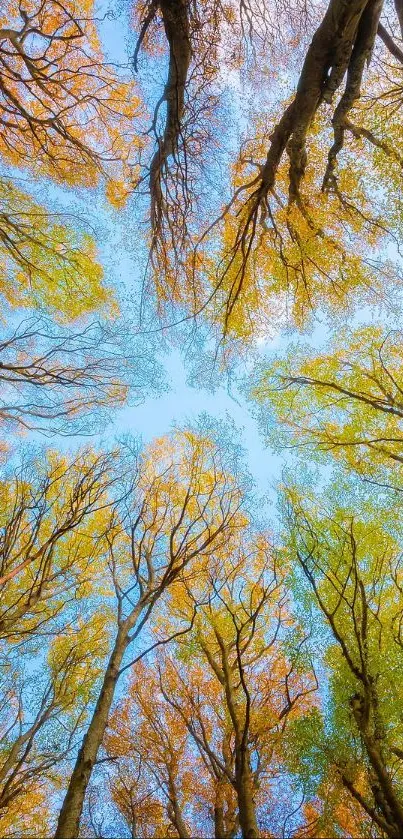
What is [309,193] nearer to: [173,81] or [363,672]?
[173,81]

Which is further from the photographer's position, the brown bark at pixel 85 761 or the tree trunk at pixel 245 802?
the brown bark at pixel 85 761

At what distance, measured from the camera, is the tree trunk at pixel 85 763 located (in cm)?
280

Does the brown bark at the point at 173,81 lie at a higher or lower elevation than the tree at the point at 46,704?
higher

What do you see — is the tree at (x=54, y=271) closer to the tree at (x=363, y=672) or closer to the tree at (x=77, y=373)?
the tree at (x=77, y=373)

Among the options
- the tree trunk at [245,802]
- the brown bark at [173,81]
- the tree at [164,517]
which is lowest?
the tree trunk at [245,802]

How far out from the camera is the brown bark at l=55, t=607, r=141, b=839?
9.20 feet

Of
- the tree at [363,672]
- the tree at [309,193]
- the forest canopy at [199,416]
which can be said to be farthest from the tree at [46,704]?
the tree at [309,193]

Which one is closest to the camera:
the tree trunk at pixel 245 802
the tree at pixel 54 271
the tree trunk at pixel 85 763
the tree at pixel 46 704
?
the tree trunk at pixel 245 802

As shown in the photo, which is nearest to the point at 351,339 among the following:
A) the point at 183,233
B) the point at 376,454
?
the point at 376,454

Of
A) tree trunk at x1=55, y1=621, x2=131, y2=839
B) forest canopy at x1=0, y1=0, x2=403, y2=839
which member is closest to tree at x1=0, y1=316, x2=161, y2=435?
forest canopy at x1=0, y1=0, x2=403, y2=839

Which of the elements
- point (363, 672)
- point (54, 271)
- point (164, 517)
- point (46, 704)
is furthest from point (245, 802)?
point (54, 271)

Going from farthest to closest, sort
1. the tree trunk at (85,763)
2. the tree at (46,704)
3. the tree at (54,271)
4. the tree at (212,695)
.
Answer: the tree at (54,271)
the tree at (46,704)
the tree at (212,695)
the tree trunk at (85,763)

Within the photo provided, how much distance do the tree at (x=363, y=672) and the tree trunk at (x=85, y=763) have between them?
198 cm

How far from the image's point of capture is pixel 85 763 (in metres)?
3.23
